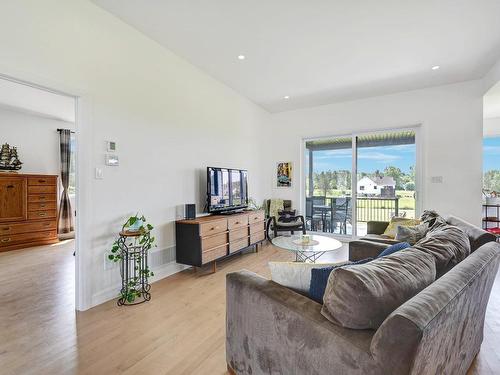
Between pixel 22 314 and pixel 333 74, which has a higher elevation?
pixel 333 74

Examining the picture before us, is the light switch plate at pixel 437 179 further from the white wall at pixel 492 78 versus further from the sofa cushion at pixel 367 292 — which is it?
the sofa cushion at pixel 367 292

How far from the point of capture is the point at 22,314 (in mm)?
2402

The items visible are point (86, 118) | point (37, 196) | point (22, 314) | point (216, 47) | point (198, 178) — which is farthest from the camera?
point (37, 196)

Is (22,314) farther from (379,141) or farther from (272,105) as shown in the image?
(379,141)

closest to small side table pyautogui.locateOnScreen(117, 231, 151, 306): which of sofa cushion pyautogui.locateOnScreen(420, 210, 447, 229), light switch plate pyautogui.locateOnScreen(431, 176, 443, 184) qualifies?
sofa cushion pyautogui.locateOnScreen(420, 210, 447, 229)

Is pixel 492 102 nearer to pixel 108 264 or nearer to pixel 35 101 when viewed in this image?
pixel 108 264

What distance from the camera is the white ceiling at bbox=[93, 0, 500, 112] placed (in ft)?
8.37

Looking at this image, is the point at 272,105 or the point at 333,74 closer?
the point at 333,74

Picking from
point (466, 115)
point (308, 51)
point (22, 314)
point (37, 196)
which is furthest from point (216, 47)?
point (37, 196)

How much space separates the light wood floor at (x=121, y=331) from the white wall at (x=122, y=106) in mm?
412

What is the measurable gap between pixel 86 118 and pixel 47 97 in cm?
268

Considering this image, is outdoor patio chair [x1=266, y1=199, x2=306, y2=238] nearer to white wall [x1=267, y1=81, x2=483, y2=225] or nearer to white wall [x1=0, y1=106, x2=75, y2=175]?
white wall [x1=267, y1=81, x2=483, y2=225]

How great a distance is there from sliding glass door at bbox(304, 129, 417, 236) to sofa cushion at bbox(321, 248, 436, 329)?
4230mm

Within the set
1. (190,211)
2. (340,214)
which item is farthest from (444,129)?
(190,211)
